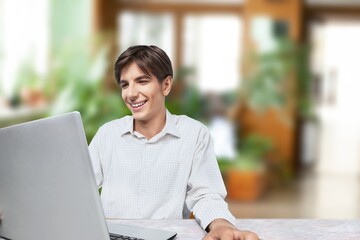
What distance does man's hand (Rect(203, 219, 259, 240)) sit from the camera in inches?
37.3

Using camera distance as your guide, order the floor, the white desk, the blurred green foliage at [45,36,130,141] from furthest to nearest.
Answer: the floor < the blurred green foliage at [45,36,130,141] < the white desk

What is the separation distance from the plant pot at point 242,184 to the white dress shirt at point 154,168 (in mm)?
3608

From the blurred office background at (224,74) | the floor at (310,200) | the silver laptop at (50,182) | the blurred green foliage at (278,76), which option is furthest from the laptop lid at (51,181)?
the blurred green foliage at (278,76)

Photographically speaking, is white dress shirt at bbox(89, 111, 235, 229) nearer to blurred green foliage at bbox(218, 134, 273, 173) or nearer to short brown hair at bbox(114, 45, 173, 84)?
short brown hair at bbox(114, 45, 173, 84)

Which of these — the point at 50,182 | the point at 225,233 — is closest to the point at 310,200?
the point at 225,233

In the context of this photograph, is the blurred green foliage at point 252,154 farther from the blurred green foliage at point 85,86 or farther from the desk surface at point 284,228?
the desk surface at point 284,228

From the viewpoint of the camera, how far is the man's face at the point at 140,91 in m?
1.16

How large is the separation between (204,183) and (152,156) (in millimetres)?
129

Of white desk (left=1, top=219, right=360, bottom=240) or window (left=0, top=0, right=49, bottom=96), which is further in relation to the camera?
window (left=0, top=0, right=49, bottom=96)

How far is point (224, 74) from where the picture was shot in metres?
4.96

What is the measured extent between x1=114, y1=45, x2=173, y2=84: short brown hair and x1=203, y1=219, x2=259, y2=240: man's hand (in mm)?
331

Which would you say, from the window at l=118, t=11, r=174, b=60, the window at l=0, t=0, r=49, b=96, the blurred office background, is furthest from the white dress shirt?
the window at l=118, t=11, r=174, b=60

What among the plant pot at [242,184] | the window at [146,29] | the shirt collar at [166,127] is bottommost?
the plant pot at [242,184]

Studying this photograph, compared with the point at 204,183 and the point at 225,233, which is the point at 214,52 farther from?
the point at 225,233
